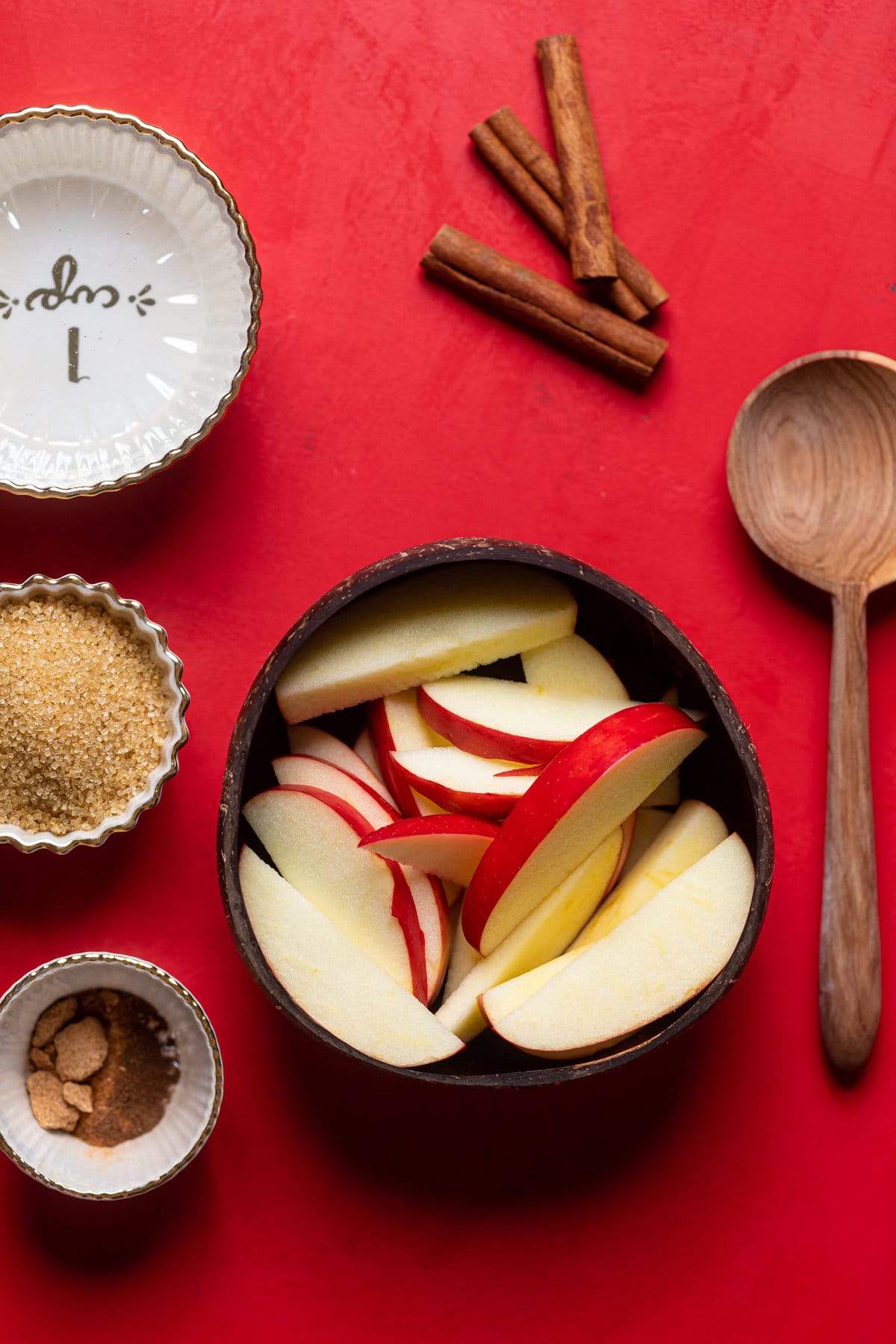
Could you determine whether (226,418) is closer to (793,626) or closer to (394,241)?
(394,241)

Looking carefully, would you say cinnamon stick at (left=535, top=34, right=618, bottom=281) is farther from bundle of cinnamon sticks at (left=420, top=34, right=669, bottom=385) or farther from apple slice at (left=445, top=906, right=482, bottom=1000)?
apple slice at (left=445, top=906, right=482, bottom=1000)

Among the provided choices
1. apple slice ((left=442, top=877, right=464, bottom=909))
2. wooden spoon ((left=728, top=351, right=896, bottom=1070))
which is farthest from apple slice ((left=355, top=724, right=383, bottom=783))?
wooden spoon ((left=728, top=351, right=896, bottom=1070))

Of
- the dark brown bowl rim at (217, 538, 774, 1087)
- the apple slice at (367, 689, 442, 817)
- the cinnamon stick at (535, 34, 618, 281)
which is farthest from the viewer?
the cinnamon stick at (535, 34, 618, 281)

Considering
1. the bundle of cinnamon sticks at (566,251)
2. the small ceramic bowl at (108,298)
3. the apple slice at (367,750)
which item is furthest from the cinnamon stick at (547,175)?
the apple slice at (367,750)

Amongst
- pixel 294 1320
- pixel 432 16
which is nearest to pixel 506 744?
pixel 294 1320

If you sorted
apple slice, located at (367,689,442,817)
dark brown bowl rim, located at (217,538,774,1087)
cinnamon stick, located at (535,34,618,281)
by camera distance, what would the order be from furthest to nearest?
cinnamon stick, located at (535,34,618,281) < apple slice, located at (367,689,442,817) < dark brown bowl rim, located at (217,538,774,1087)

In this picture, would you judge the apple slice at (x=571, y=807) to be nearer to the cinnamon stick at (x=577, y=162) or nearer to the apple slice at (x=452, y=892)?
the apple slice at (x=452, y=892)

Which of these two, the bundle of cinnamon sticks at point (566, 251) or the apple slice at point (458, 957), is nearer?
the apple slice at point (458, 957)

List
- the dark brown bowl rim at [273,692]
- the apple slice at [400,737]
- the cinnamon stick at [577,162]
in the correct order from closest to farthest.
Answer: the dark brown bowl rim at [273,692], the apple slice at [400,737], the cinnamon stick at [577,162]
